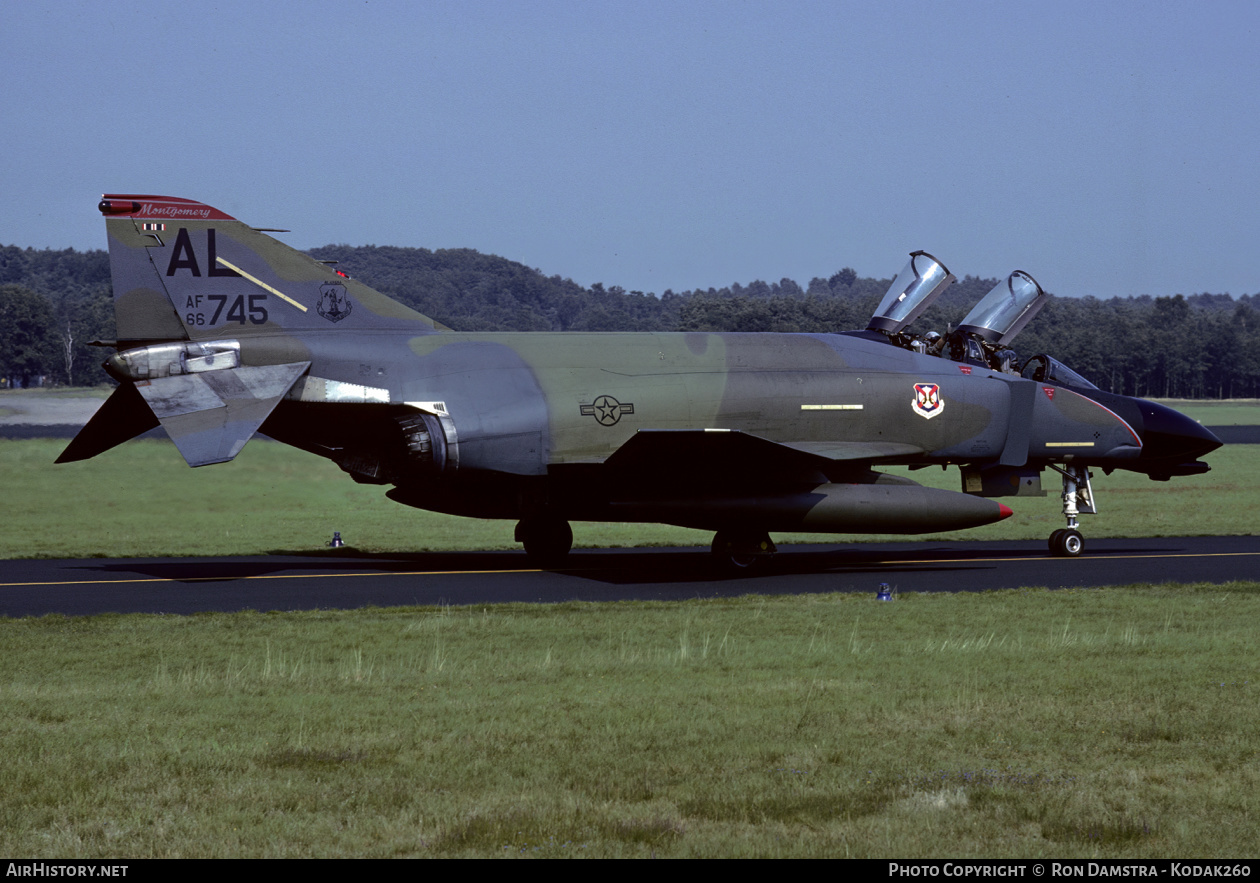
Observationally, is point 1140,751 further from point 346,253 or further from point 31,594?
point 346,253

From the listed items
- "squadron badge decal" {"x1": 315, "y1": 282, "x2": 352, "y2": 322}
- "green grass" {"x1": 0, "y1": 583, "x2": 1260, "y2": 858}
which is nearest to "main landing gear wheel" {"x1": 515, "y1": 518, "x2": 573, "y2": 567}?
"squadron badge decal" {"x1": 315, "y1": 282, "x2": 352, "y2": 322}

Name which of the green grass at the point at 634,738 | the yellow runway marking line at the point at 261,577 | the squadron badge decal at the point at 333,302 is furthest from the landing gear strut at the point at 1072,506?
the squadron badge decal at the point at 333,302

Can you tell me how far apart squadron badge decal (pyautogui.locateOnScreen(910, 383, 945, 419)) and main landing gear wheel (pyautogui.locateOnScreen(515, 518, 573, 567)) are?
596cm

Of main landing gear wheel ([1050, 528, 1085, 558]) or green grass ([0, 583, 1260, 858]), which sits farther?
main landing gear wheel ([1050, 528, 1085, 558])

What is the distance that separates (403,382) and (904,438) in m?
7.93

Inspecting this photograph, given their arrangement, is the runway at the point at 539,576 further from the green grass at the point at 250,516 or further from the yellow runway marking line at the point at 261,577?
the green grass at the point at 250,516

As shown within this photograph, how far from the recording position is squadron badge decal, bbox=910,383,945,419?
19.5m

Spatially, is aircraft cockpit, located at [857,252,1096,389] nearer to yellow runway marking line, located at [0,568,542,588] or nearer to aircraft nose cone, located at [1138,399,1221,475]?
aircraft nose cone, located at [1138,399,1221,475]

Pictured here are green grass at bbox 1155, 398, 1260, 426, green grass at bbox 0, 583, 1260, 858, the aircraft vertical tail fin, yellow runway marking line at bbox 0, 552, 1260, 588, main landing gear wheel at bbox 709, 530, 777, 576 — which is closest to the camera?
green grass at bbox 0, 583, 1260, 858

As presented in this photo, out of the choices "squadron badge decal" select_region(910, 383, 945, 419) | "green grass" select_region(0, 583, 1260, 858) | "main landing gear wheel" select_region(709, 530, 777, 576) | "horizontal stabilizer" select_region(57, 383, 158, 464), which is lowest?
"green grass" select_region(0, 583, 1260, 858)

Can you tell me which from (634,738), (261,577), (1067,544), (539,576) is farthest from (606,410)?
(634,738)

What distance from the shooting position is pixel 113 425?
18.4 m

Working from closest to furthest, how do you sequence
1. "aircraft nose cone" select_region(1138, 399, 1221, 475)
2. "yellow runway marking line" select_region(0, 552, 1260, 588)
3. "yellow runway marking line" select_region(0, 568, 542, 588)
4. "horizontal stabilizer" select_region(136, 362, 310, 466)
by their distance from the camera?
"horizontal stabilizer" select_region(136, 362, 310, 466) → "yellow runway marking line" select_region(0, 568, 542, 588) → "yellow runway marking line" select_region(0, 552, 1260, 588) → "aircraft nose cone" select_region(1138, 399, 1221, 475)

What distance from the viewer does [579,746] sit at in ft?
25.2
